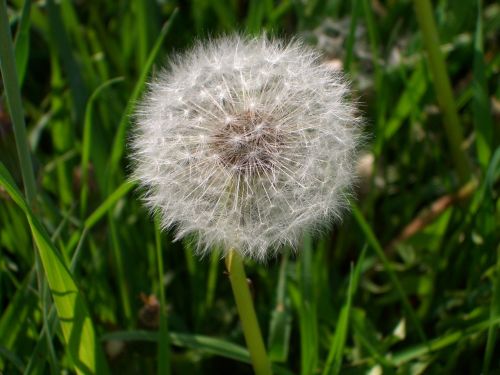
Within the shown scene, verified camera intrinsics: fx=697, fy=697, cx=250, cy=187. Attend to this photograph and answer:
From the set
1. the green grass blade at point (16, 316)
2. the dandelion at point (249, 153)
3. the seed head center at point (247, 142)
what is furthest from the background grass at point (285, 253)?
the seed head center at point (247, 142)

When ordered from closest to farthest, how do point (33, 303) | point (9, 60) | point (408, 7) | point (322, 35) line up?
1. point (9, 60)
2. point (33, 303)
3. point (322, 35)
4. point (408, 7)

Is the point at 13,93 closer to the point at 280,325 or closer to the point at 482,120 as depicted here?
the point at 280,325

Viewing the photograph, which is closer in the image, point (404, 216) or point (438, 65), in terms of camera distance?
point (438, 65)

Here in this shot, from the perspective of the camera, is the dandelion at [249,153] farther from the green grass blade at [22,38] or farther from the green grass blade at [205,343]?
the green grass blade at [22,38]

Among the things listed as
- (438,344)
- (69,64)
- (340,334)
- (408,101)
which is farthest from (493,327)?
(69,64)

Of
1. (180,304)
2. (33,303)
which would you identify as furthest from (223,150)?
(180,304)

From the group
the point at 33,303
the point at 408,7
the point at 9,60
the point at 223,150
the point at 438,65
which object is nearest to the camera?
the point at 9,60

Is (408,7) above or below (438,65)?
above

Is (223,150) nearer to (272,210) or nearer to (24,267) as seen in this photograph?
(272,210)
